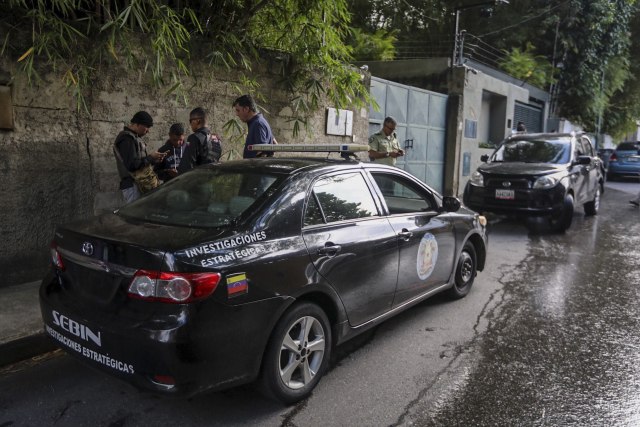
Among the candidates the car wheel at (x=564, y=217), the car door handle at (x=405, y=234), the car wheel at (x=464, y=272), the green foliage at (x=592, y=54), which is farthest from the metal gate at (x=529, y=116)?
the car door handle at (x=405, y=234)

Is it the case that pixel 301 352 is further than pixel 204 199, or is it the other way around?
pixel 204 199

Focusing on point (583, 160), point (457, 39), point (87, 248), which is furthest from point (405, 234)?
point (457, 39)

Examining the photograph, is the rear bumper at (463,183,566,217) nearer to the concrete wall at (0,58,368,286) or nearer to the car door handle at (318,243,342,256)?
the concrete wall at (0,58,368,286)

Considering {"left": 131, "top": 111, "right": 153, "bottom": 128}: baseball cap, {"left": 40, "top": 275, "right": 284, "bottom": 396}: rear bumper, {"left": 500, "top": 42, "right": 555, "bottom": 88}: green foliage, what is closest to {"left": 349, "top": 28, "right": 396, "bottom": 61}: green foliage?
{"left": 500, "top": 42, "right": 555, "bottom": 88}: green foliage

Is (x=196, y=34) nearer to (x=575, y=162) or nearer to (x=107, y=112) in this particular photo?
(x=107, y=112)

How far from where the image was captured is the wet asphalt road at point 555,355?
10.2 ft

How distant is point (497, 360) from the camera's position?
3.83 metres

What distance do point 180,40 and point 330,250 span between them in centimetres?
357

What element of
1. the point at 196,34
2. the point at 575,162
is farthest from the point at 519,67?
the point at 196,34

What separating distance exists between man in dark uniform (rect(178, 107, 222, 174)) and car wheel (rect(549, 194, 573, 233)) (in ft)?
19.8

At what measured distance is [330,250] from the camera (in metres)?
3.30

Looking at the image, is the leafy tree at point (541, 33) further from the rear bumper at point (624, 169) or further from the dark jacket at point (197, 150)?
the dark jacket at point (197, 150)

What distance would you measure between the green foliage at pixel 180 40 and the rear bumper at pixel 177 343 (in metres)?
2.87

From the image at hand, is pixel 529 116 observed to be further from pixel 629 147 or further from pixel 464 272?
pixel 464 272
